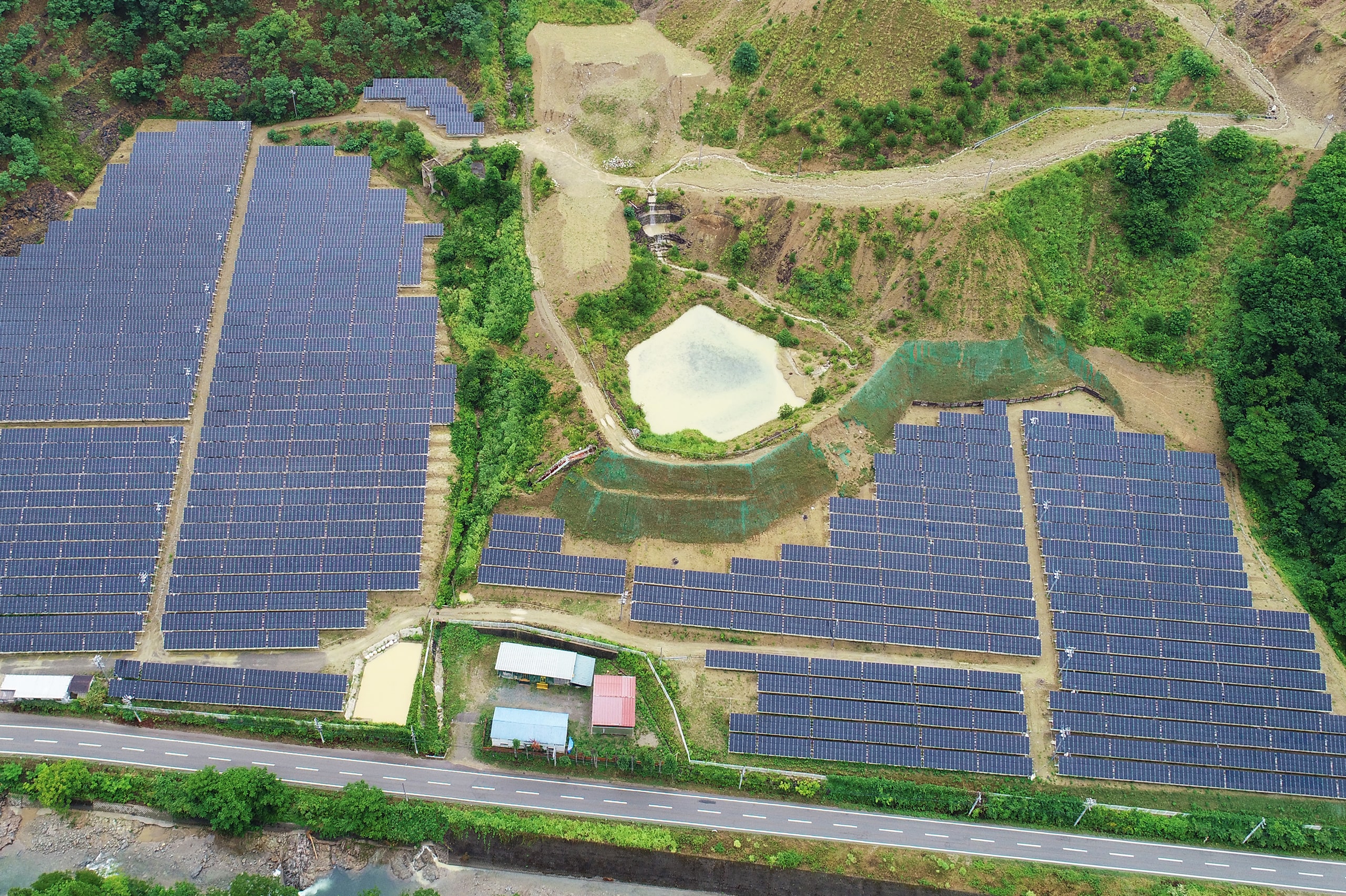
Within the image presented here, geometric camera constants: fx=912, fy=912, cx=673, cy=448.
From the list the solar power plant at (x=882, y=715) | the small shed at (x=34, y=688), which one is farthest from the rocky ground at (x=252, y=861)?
the solar power plant at (x=882, y=715)

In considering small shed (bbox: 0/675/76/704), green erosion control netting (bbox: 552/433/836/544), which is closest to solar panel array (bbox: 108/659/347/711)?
small shed (bbox: 0/675/76/704)

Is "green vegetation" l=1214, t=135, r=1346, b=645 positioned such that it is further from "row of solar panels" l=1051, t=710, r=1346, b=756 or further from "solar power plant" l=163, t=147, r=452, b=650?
"solar power plant" l=163, t=147, r=452, b=650

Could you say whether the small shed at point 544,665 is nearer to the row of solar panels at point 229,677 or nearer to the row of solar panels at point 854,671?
the row of solar panels at point 854,671

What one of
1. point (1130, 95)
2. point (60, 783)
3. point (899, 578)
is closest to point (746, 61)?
point (1130, 95)

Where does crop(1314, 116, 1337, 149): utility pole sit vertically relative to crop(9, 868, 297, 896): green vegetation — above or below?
above

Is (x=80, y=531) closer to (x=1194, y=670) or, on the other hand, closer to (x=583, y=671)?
(x=583, y=671)

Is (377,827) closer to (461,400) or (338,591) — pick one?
(338,591)

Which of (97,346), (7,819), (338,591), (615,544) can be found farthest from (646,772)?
(97,346)
